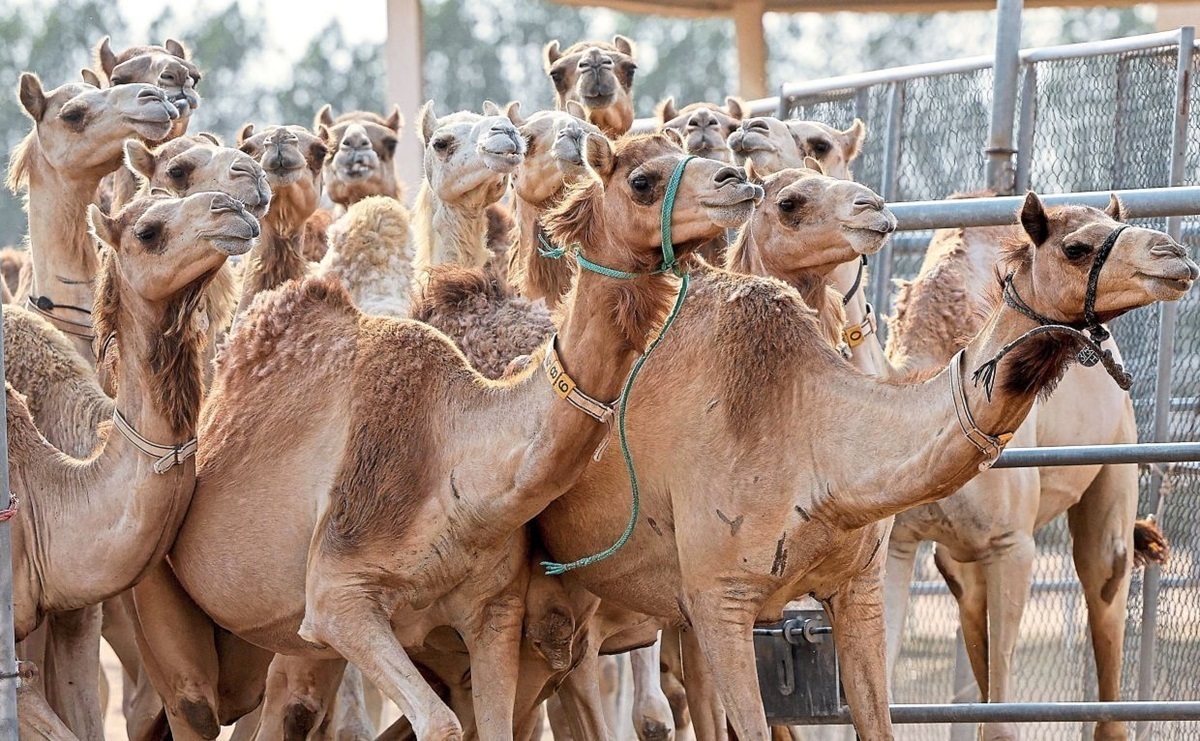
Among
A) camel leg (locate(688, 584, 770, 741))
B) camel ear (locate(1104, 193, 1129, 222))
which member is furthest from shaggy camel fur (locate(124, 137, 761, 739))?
camel ear (locate(1104, 193, 1129, 222))

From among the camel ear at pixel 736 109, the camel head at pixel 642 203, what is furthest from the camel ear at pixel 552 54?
the camel head at pixel 642 203

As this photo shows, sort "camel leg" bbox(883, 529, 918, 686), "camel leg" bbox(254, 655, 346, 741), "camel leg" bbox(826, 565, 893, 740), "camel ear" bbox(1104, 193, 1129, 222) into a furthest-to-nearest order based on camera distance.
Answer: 1. "camel leg" bbox(883, 529, 918, 686)
2. "camel leg" bbox(254, 655, 346, 741)
3. "camel leg" bbox(826, 565, 893, 740)
4. "camel ear" bbox(1104, 193, 1129, 222)

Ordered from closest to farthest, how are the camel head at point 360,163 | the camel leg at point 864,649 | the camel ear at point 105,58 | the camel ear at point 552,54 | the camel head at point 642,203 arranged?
the camel head at point 642,203, the camel leg at point 864,649, the camel ear at point 105,58, the camel ear at point 552,54, the camel head at point 360,163

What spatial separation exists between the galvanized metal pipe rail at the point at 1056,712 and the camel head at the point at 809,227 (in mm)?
1450

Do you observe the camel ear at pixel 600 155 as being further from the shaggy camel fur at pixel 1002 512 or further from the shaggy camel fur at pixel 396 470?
the shaggy camel fur at pixel 1002 512

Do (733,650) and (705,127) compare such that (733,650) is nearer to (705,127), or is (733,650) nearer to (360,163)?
(705,127)

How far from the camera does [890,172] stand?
895cm

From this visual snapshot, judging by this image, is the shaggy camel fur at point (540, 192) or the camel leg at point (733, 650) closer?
the camel leg at point (733, 650)

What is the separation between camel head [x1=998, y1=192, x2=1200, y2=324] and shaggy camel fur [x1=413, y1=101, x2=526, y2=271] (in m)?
2.97

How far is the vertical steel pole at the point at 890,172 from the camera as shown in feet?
29.1

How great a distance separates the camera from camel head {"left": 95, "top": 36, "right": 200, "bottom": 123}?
795cm

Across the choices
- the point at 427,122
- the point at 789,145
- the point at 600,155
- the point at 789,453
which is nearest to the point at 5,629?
the point at 600,155

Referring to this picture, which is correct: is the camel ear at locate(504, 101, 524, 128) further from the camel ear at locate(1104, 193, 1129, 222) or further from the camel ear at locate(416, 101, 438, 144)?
the camel ear at locate(1104, 193, 1129, 222)

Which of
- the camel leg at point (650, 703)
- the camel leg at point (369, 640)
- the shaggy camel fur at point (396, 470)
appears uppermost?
the shaggy camel fur at point (396, 470)
